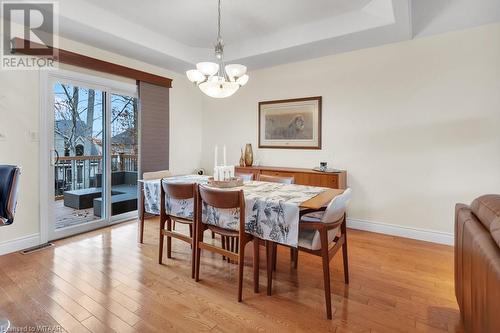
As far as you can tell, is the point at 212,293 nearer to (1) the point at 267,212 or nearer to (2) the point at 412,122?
(1) the point at 267,212

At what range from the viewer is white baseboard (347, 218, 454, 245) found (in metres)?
3.16

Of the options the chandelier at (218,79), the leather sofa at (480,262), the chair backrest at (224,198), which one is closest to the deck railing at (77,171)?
the chandelier at (218,79)

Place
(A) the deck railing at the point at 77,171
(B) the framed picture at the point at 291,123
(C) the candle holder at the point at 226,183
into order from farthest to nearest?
(B) the framed picture at the point at 291,123 < (A) the deck railing at the point at 77,171 < (C) the candle holder at the point at 226,183

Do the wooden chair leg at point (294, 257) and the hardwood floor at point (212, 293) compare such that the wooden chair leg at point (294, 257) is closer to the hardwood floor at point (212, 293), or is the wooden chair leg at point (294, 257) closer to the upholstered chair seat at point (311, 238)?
the hardwood floor at point (212, 293)

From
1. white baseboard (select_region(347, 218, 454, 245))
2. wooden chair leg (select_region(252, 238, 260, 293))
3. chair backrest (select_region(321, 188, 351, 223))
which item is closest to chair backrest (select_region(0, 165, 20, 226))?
wooden chair leg (select_region(252, 238, 260, 293))

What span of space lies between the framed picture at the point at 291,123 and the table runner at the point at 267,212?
5.68 feet

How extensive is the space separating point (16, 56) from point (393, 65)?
431cm

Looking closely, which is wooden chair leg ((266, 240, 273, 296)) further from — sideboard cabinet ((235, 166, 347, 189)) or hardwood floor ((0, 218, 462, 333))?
sideboard cabinet ((235, 166, 347, 189))

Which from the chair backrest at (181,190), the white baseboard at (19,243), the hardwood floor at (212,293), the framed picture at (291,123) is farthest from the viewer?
the framed picture at (291,123)

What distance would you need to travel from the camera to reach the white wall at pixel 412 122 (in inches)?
116

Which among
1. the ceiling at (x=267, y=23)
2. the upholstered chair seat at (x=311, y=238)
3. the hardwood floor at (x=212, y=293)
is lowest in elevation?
the hardwood floor at (x=212, y=293)

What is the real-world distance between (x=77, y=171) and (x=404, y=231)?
4353 mm

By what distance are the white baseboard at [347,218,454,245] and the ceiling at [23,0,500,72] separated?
234 cm

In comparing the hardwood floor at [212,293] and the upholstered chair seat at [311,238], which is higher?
the upholstered chair seat at [311,238]
